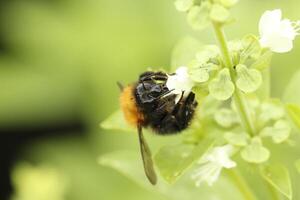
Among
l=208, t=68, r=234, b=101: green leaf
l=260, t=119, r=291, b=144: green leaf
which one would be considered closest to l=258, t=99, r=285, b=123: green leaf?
l=260, t=119, r=291, b=144: green leaf

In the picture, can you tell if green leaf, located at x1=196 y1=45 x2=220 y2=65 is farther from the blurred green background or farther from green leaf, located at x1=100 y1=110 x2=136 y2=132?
the blurred green background

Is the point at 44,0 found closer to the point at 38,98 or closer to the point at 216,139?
the point at 38,98

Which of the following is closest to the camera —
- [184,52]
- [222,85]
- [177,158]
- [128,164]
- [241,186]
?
[222,85]

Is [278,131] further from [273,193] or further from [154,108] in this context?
[154,108]

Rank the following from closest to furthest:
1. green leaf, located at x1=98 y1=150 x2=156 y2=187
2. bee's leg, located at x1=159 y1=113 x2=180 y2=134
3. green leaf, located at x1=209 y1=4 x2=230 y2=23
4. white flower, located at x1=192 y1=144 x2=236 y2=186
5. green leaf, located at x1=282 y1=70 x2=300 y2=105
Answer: green leaf, located at x1=209 y1=4 x2=230 y2=23
white flower, located at x1=192 y1=144 x2=236 y2=186
green leaf, located at x1=282 y1=70 x2=300 y2=105
bee's leg, located at x1=159 y1=113 x2=180 y2=134
green leaf, located at x1=98 y1=150 x2=156 y2=187

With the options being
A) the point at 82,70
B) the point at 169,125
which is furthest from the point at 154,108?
the point at 82,70

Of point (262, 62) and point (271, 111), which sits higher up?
point (262, 62)

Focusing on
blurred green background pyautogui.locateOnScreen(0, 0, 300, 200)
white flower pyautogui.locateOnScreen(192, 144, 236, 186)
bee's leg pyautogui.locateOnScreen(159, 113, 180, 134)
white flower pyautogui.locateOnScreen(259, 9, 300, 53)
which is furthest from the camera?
blurred green background pyautogui.locateOnScreen(0, 0, 300, 200)
